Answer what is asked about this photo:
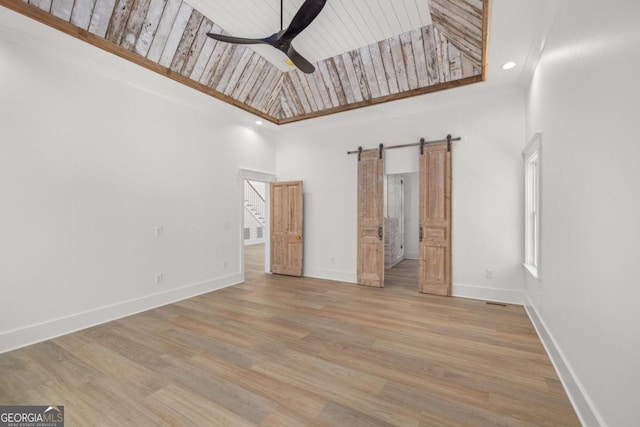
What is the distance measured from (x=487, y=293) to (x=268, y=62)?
16.2 feet

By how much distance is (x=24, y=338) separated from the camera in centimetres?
276

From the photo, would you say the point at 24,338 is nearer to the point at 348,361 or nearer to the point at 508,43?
the point at 348,361

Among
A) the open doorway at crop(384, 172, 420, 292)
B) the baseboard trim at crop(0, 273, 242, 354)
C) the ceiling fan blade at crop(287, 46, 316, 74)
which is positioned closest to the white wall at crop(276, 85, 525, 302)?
the open doorway at crop(384, 172, 420, 292)

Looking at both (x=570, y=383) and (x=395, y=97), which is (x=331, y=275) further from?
(x=570, y=383)

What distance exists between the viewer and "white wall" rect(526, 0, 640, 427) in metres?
1.27

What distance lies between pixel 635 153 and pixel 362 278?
167 inches

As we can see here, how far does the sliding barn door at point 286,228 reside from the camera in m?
5.77

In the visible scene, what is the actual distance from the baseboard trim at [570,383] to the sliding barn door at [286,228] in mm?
4084

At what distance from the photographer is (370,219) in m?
5.10

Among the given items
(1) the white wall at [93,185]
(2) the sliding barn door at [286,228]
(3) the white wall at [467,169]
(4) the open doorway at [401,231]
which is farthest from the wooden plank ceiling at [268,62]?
(4) the open doorway at [401,231]

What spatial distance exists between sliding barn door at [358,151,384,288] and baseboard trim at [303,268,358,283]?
202mm

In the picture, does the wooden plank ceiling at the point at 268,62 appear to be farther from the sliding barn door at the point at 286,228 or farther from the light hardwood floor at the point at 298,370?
the light hardwood floor at the point at 298,370

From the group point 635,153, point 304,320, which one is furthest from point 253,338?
point 635,153

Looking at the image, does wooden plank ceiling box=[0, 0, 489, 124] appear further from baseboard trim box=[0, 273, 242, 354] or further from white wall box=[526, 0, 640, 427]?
baseboard trim box=[0, 273, 242, 354]
